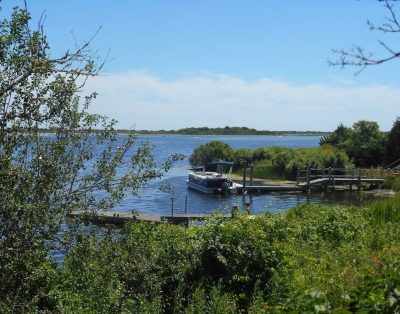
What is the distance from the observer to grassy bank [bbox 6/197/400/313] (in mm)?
6715

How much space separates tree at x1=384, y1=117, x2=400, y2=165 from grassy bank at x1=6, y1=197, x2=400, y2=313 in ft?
146

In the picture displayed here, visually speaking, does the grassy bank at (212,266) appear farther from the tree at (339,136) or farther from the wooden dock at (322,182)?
the tree at (339,136)

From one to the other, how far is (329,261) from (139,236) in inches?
125

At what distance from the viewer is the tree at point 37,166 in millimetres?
4953

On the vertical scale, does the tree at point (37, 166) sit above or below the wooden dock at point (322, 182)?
above

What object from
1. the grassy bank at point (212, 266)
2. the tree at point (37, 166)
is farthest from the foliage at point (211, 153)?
the tree at point (37, 166)

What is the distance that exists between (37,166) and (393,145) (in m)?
54.4

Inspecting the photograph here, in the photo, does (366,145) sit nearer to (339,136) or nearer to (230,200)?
(339,136)

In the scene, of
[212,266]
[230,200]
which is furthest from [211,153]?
[212,266]

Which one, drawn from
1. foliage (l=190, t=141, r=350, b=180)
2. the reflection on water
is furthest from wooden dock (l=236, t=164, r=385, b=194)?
foliage (l=190, t=141, r=350, b=180)

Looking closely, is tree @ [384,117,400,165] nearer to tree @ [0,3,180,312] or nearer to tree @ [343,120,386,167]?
tree @ [343,120,386,167]

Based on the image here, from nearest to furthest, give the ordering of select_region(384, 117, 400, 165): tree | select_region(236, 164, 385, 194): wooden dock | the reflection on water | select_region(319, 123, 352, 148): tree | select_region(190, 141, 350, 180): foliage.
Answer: the reflection on water
select_region(236, 164, 385, 194): wooden dock
select_region(384, 117, 400, 165): tree
select_region(190, 141, 350, 180): foliage
select_region(319, 123, 352, 148): tree

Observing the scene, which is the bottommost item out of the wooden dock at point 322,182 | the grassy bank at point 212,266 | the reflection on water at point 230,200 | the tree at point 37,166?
the reflection on water at point 230,200

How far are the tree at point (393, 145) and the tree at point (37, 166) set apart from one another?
171 feet
